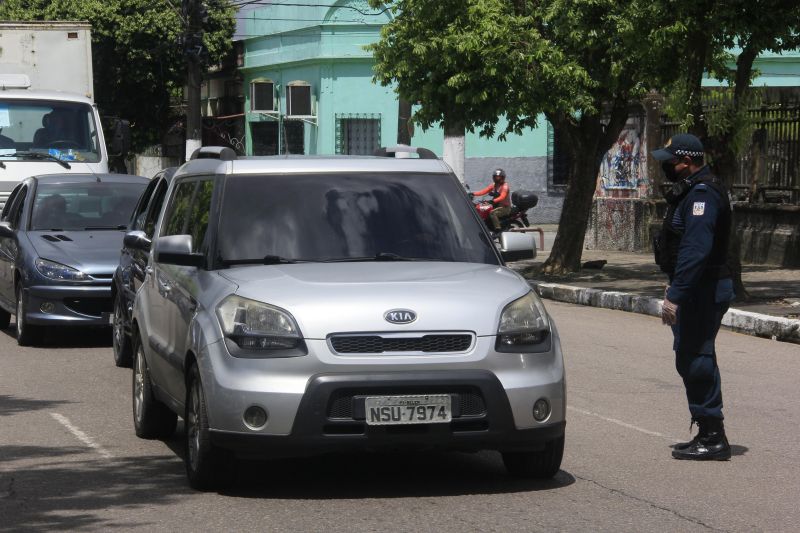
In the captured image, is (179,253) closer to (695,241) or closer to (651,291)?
(695,241)

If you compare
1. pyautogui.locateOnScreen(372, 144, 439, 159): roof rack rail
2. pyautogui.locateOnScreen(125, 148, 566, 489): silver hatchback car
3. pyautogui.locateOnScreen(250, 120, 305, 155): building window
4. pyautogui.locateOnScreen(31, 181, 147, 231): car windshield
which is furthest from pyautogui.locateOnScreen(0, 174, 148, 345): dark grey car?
pyautogui.locateOnScreen(250, 120, 305, 155): building window

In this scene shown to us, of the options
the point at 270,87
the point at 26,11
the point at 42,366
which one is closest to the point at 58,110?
the point at 42,366

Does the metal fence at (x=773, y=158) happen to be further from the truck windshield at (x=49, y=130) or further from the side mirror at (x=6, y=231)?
the side mirror at (x=6, y=231)

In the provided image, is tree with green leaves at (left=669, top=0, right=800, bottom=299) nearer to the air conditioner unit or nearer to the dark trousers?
the dark trousers

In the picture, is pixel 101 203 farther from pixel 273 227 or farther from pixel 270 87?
pixel 270 87

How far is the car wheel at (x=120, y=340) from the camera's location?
482 inches

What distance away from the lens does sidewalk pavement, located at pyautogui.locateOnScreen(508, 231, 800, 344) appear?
1526cm

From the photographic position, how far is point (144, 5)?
4469 cm

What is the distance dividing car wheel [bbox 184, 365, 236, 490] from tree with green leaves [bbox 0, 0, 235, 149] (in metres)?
37.5

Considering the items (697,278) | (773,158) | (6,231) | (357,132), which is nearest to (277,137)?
(357,132)

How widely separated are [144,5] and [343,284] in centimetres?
3941

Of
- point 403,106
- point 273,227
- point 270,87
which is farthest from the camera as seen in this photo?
point 270,87

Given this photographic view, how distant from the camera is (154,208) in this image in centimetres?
1106

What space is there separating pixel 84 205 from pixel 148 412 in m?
6.80
